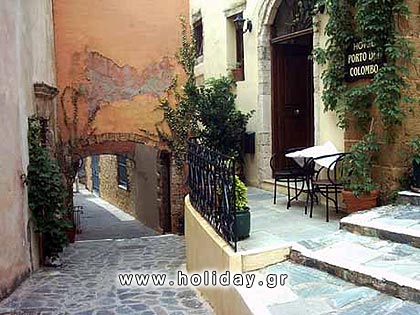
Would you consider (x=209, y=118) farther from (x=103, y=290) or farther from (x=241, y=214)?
(x=241, y=214)

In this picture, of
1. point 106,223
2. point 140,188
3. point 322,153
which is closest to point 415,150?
point 322,153

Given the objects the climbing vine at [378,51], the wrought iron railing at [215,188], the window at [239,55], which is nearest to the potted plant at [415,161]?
the climbing vine at [378,51]

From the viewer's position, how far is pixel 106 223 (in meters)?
15.4

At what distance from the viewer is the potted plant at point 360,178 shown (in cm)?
548

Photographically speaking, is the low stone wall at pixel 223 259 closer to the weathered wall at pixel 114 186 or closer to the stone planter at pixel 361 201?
the stone planter at pixel 361 201

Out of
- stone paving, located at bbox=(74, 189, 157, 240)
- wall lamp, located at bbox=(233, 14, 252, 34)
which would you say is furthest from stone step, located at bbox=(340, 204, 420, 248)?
stone paving, located at bbox=(74, 189, 157, 240)

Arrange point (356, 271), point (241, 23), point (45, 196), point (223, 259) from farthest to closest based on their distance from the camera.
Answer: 1. point (241, 23)
2. point (45, 196)
3. point (223, 259)
4. point (356, 271)

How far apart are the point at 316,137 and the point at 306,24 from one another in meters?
1.68

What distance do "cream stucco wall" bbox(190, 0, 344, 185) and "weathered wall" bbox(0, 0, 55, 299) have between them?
11.7ft

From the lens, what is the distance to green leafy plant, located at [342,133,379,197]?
5.48 meters

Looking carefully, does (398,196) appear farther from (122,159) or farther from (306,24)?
(122,159)

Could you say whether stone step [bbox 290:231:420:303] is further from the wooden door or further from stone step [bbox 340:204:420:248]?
the wooden door
